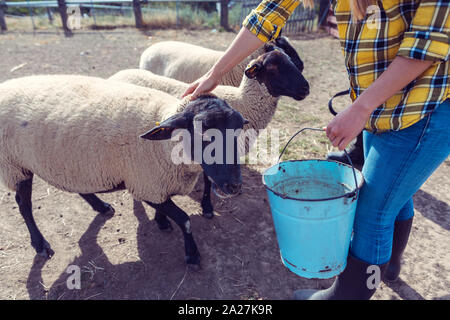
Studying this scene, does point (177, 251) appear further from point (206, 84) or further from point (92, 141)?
point (206, 84)

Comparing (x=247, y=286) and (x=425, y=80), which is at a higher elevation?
(x=425, y=80)

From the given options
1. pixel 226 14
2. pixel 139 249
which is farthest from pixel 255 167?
pixel 226 14

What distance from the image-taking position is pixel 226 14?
12.3m

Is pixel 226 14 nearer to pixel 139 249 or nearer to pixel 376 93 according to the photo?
pixel 139 249

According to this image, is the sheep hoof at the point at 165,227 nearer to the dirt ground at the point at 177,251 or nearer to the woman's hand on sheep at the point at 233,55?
the dirt ground at the point at 177,251

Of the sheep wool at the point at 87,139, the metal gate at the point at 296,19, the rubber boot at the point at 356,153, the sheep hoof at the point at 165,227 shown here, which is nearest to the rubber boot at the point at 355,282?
the sheep wool at the point at 87,139

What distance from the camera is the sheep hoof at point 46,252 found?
2.82 metres

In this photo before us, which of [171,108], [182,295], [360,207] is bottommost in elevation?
[182,295]

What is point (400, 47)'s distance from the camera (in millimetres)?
1227

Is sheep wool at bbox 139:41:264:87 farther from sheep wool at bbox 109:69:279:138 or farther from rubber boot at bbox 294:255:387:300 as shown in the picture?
rubber boot at bbox 294:255:387:300

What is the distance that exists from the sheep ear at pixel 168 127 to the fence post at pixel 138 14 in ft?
37.1

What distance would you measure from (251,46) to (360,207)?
3.88ft

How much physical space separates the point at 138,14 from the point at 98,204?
1074 cm

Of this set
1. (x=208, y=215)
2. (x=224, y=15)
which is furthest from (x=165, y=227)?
(x=224, y=15)
